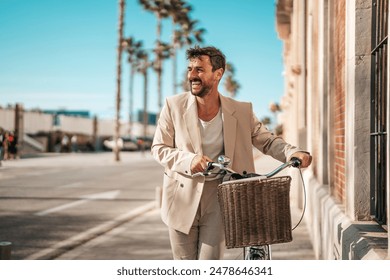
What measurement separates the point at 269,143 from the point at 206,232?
0.70 m

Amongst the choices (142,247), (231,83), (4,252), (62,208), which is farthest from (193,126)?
(231,83)

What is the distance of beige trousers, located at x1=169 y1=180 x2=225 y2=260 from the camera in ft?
11.2

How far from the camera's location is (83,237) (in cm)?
753

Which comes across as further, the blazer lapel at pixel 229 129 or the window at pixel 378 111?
the window at pixel 378 111

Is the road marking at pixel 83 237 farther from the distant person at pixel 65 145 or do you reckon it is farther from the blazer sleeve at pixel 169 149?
the distant person at pixel 65 145

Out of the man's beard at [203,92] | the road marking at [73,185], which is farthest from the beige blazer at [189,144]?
the road marking at [73,185]

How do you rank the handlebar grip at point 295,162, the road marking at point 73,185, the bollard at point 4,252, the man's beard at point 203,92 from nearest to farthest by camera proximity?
the handlebar grip at point 295,162 → the man's beard at point 203,92 → the bollard at point 4,252 → the road marking at point 73,185

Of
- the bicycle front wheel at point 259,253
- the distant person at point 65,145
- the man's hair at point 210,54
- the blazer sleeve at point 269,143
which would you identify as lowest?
the distant person at point 65,145

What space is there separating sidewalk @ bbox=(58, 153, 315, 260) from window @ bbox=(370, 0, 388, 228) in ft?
7.80

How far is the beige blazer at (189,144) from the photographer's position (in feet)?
11.1

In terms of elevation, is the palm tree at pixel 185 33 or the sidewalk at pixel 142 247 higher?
the palm tree at pixel 185 33

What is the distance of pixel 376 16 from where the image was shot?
12.4 ft
